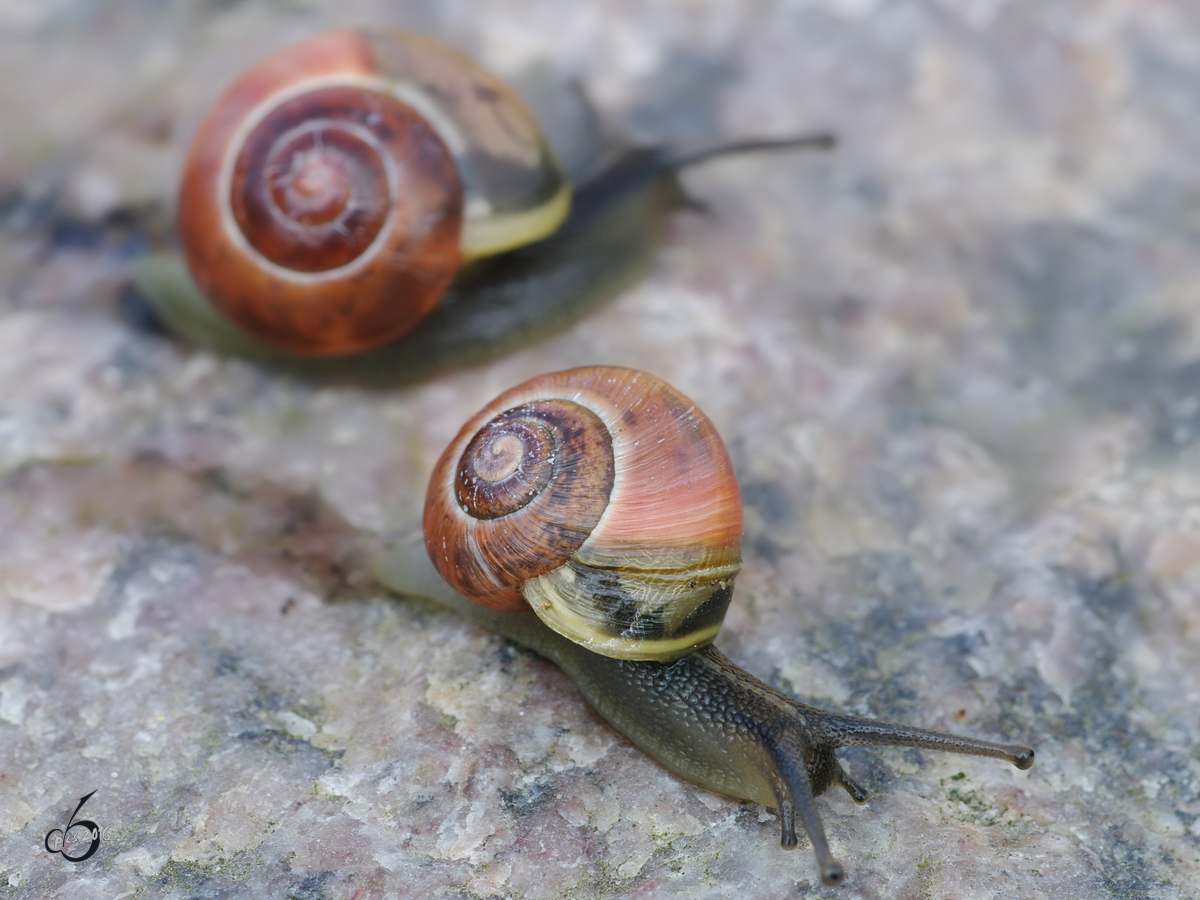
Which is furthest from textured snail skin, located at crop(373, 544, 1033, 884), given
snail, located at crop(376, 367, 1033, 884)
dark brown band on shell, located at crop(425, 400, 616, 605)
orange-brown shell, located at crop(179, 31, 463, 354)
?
orange-brown shell, located at crop(179, 31, 463, 354)

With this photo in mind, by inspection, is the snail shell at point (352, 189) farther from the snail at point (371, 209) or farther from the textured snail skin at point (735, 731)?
the textured snail skin at point (735, 731)

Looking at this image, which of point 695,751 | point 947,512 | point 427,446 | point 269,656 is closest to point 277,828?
point 269,656

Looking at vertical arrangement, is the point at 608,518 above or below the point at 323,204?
below

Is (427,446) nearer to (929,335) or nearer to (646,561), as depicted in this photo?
(646,561)

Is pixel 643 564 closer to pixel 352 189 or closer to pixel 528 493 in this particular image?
pixel 528 493

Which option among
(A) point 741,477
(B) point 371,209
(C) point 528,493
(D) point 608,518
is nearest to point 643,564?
(D) point 608,518
